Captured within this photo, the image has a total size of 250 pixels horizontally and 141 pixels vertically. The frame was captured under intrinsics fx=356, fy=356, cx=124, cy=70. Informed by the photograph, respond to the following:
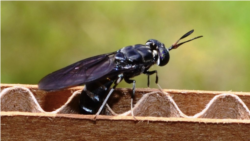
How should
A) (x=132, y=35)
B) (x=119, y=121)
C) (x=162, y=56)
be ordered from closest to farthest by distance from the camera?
(x=119, y=121), (x=162, y=56), (x=132, y=35)

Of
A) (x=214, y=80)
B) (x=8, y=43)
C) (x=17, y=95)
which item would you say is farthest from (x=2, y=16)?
(x=214, y=80)

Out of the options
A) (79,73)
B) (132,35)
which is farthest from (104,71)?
(132,35)

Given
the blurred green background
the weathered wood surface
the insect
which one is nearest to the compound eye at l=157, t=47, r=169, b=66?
the insect

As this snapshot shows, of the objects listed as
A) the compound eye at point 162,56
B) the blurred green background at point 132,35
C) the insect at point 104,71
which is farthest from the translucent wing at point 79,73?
the blurred green background at point 132,35

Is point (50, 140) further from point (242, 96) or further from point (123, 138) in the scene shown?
point (242, 96)

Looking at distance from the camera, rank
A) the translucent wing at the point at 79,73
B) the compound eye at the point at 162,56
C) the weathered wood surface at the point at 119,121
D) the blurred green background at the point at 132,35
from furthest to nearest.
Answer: the blurred green background at the point at 132,35
the compound eye at the point at 162,56
the translucent wing at the point at 79,73
the weathered wood surface at the point at 119,121

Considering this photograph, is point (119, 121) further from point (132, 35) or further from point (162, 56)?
point (132, 35)

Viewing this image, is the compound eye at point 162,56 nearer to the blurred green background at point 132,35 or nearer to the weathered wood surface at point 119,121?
the weathered wood surface at point 119,121
